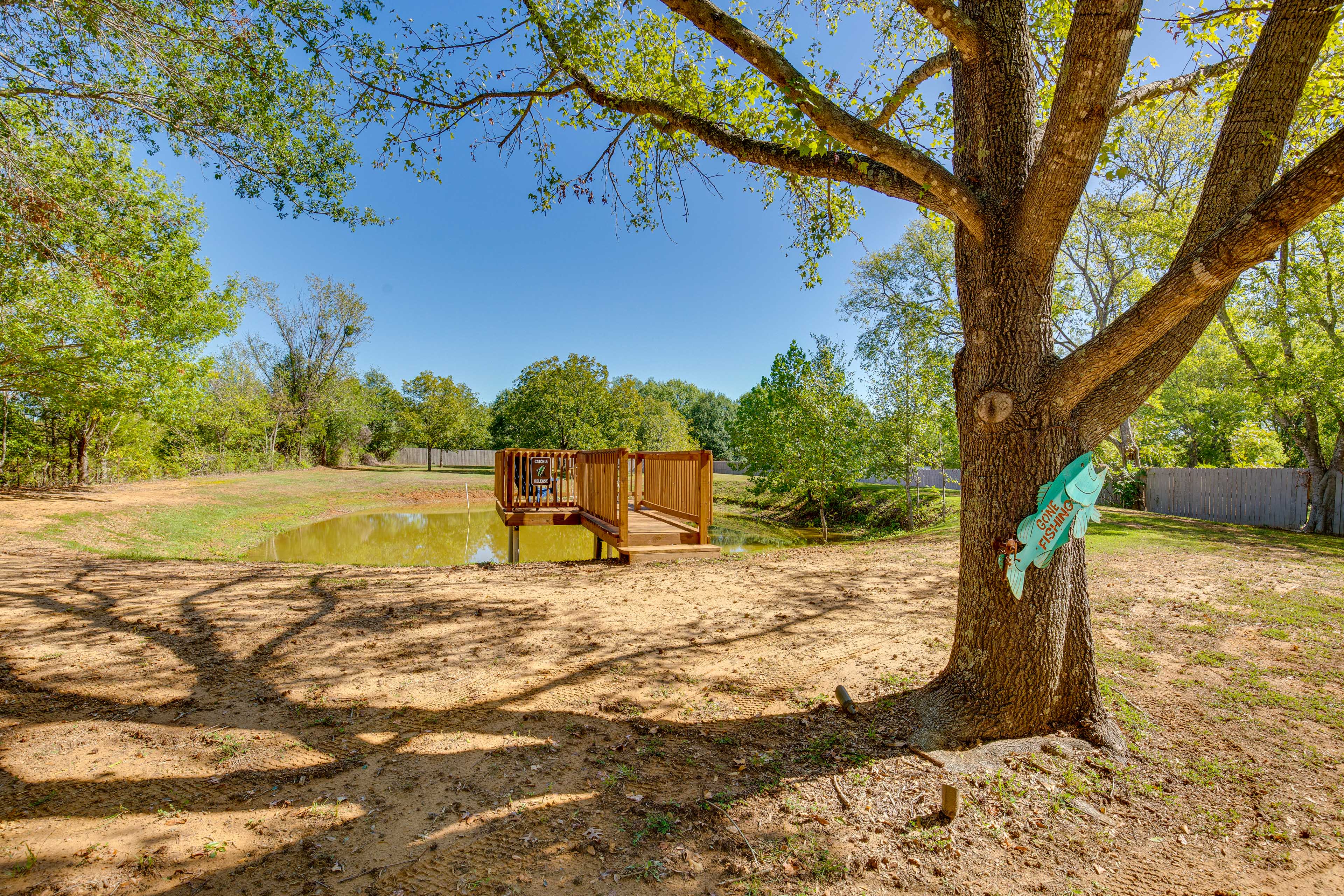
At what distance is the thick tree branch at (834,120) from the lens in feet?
8.87

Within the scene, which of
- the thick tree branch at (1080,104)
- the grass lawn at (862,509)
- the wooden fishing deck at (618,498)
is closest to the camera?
the thick tree branch at (1080,104)

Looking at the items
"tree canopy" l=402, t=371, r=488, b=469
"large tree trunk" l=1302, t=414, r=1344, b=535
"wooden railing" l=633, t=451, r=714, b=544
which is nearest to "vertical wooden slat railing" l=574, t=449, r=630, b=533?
"wooden railing" l=633, t=451, r=714, b=544

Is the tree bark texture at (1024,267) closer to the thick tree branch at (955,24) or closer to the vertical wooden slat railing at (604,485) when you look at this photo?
the thick tree branch at (955,24)

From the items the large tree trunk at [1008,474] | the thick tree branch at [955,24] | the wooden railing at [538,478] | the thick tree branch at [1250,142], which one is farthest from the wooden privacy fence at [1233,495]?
the wooden railing at [538,478]

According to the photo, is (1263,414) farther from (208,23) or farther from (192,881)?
(208,23)

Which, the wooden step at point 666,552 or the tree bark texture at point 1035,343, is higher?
the tree bark texture at point 1035,343

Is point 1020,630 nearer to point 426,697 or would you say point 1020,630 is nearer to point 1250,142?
point 1250,142

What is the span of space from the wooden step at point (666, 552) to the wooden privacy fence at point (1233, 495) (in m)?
14.3

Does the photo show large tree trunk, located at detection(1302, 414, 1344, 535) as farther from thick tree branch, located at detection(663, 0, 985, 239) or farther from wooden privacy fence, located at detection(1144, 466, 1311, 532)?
thick tree branch, located at detection(663, 0, 985, 239)

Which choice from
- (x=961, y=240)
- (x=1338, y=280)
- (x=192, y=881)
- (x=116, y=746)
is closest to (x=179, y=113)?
(x=116, y=746)

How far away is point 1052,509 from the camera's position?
2.74 metres

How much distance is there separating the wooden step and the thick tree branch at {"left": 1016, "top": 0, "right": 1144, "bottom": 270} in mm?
5830

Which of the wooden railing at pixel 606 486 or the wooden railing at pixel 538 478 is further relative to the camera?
the wooden railing at pixel 538 478

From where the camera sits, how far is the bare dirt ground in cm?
206
